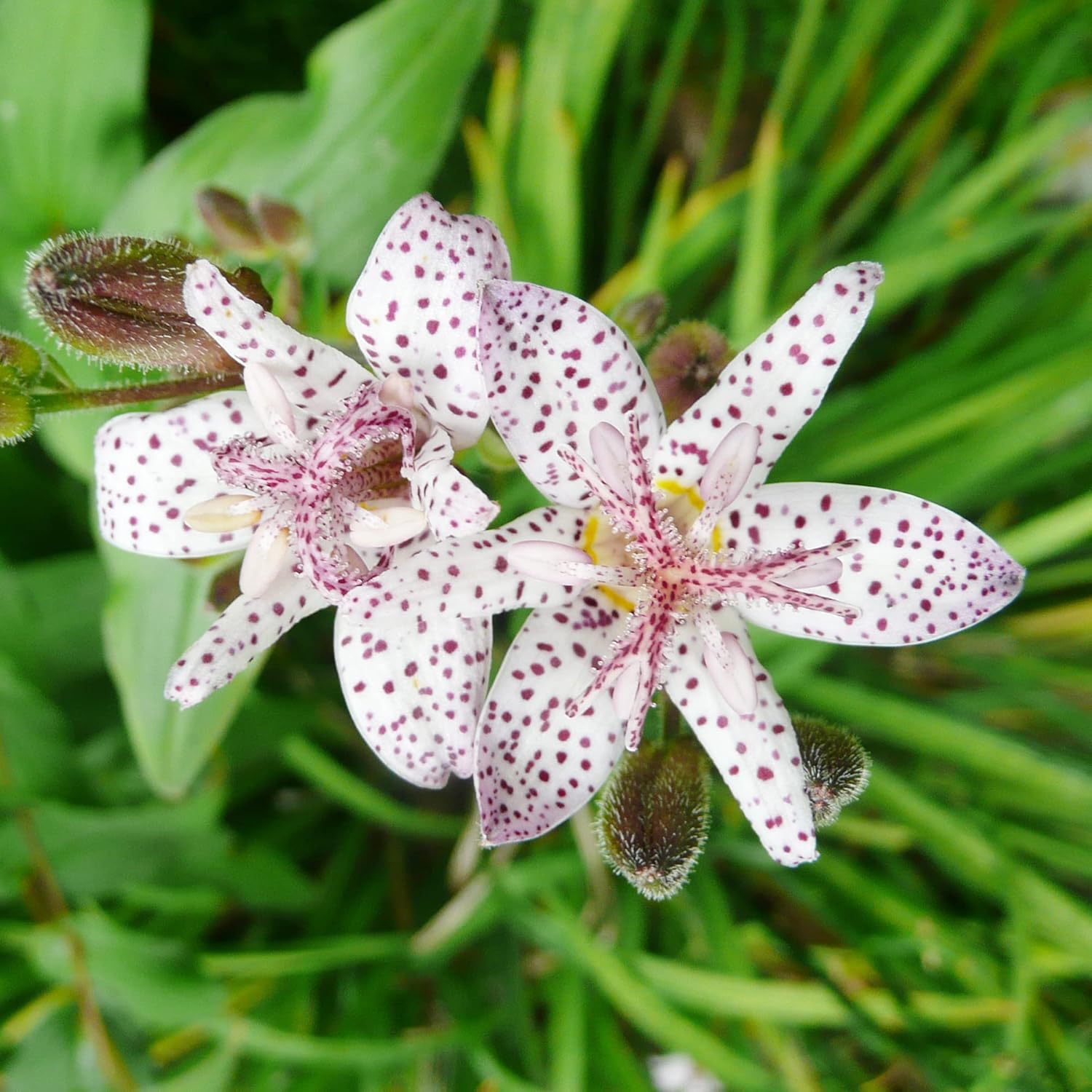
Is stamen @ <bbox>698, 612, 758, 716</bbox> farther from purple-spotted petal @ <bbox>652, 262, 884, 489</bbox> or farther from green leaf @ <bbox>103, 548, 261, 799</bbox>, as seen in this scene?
green leaf @ <bbox>103, 548, 261, 799</bbox>

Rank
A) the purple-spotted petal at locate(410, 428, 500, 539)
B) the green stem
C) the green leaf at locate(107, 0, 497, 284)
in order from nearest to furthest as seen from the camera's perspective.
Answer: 1. the purple-spotted petal at locate(410, 428, 500, 539)
2. the green stem
3. the green leaf at locate(107, 0, 497, 284)

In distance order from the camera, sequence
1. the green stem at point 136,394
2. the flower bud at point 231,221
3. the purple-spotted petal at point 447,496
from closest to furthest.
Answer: the purple-spotted petal at point 447,496 < the green stem at point 136,394 < the flower bud at point 231,221

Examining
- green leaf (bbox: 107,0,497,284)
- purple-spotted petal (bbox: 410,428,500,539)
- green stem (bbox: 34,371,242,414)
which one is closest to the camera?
purple-spotted petal (bbox: 410,428,500,539)

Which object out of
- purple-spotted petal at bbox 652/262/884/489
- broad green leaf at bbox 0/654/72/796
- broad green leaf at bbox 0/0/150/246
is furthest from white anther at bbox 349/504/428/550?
broad green leaf at bbox 0/0/150/246

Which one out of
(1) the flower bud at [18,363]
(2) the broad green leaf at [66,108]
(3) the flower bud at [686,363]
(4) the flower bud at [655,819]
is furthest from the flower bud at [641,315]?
(2) the broad green leaf at [66,108]

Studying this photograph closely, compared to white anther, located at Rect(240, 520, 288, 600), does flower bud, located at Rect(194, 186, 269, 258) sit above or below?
above

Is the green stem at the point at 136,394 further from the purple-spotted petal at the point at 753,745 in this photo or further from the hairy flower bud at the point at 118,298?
the purple-spotted petal at the point at 753,745
